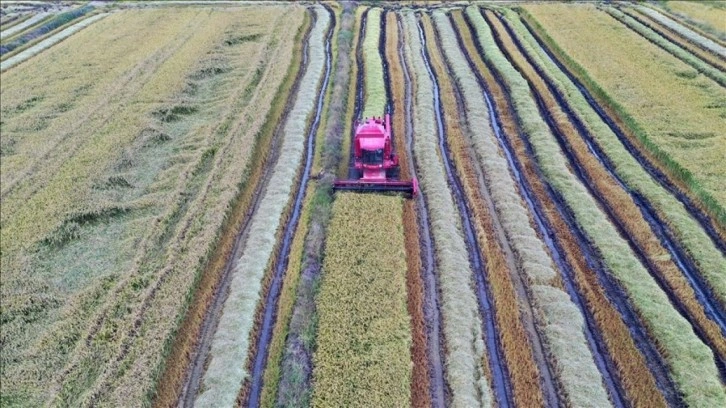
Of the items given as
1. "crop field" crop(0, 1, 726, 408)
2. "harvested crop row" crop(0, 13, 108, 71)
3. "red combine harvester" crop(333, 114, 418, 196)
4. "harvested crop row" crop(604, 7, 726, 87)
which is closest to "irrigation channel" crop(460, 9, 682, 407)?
"crop field" crop(0, 1, 726, 408)

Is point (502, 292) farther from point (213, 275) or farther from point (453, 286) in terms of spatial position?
point (213, 275)

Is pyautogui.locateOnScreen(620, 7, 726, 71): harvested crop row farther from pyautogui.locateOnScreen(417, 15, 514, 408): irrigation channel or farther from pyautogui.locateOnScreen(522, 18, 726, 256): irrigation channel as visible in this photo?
pyautogui.locateOnScreen(417, 15, 514, 408): irrigation channel

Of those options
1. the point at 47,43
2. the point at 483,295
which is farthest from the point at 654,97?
the point at 47,43

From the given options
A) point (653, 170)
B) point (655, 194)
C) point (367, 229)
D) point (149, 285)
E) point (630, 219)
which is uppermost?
point (653, 170)

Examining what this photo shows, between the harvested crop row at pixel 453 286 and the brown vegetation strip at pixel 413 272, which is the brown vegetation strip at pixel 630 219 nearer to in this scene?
the harvested crop row at pixel 453 286

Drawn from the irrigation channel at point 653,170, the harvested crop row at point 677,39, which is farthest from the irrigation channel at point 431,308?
the harvested crop row at point 677,39

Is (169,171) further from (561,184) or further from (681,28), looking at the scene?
(681,28)

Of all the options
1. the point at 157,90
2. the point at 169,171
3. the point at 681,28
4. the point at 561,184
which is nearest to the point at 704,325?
the point at 561,184
